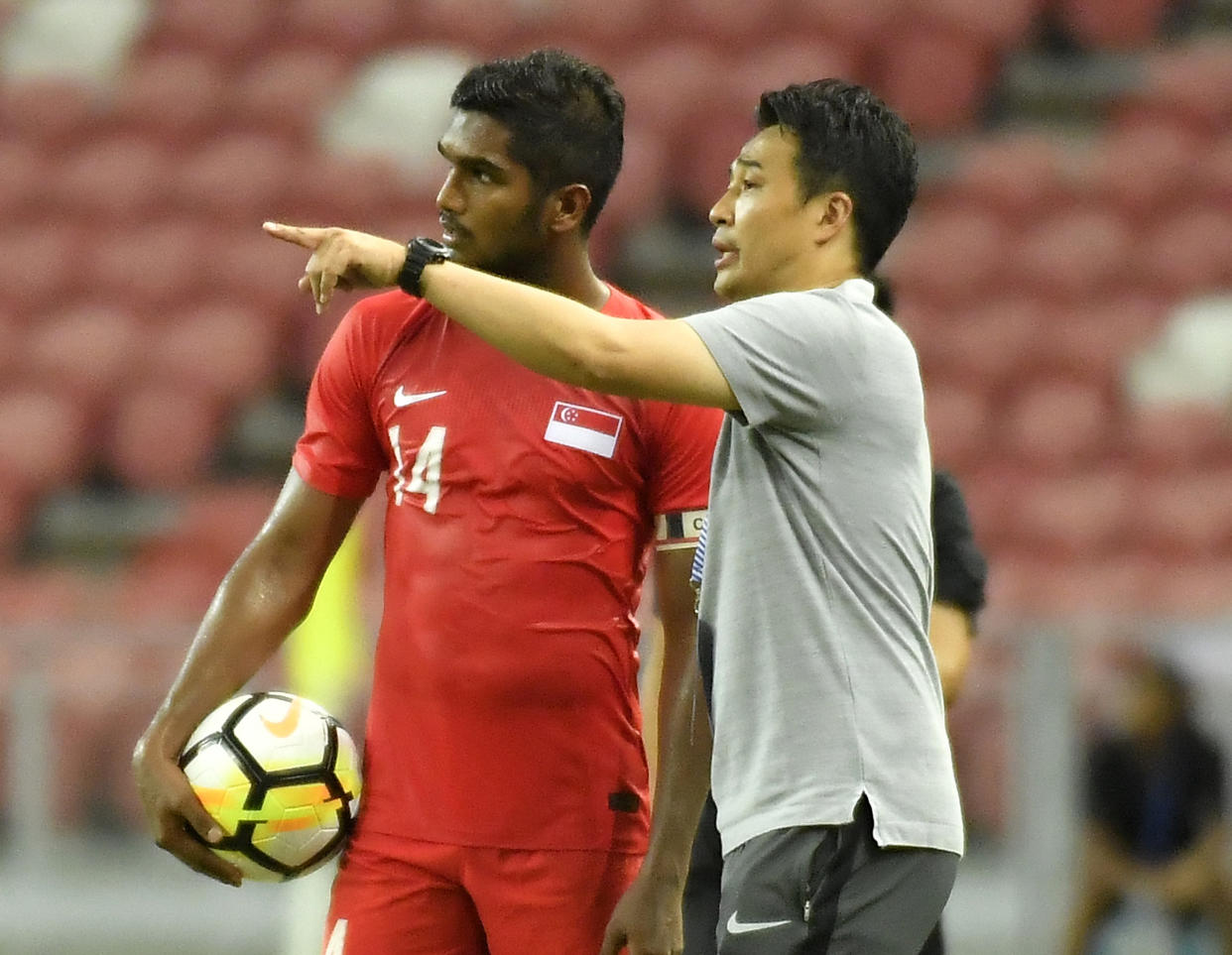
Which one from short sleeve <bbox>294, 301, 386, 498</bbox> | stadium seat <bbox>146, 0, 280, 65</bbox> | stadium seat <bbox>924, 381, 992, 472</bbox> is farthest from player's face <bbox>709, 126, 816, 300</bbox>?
stadium seat <bbox>146, 0, 280, 65</bbox>

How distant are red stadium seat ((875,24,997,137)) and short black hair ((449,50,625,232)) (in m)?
7.57

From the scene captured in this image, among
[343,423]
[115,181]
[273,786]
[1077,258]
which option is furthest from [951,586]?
[115,181]

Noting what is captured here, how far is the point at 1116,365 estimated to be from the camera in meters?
9.41

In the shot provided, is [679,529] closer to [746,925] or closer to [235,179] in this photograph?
[746,925]

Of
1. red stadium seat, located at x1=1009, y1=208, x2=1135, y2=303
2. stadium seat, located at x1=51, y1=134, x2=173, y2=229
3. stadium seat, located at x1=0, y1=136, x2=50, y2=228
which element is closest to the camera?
red stadium seat, located at x1=1009, y1=208, x2=1135, y2=303

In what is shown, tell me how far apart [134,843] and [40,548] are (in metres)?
3.07

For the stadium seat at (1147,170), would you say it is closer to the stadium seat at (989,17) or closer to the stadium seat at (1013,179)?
the stadium seat at (1013,179)

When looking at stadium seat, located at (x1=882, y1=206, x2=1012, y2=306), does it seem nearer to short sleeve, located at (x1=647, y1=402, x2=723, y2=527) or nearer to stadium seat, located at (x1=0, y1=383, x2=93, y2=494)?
stadium seat, located at (x1=0, y1=383, x2=93, y2=494)

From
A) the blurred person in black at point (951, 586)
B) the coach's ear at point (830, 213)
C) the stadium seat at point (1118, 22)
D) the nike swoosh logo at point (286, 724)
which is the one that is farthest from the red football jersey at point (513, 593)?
the stadium seat at point (1118, 22)

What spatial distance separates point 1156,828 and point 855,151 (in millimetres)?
4115

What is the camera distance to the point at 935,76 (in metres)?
11.0

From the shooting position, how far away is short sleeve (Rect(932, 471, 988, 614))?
3.85 m

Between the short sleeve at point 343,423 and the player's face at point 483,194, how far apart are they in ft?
0.83

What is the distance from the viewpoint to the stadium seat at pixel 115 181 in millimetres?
11336
